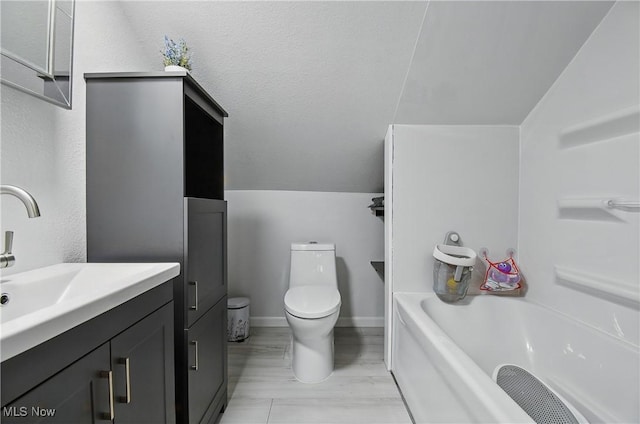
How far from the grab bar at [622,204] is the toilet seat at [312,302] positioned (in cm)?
137

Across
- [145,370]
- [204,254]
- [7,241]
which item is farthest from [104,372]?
[204,254]

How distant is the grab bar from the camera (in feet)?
3.90

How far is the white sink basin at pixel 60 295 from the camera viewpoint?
546mm

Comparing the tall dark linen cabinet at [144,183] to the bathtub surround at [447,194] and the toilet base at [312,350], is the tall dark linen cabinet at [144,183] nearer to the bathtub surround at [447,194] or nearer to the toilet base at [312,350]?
the toilet base at [312,350]

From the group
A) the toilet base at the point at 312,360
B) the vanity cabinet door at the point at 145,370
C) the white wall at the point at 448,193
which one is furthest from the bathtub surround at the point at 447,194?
the vanity cabinet door at the point at 145,370

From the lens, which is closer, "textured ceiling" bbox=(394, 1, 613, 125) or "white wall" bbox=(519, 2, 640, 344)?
"white wall" bbox=(519, 2, 640, 344)

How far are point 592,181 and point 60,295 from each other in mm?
2081

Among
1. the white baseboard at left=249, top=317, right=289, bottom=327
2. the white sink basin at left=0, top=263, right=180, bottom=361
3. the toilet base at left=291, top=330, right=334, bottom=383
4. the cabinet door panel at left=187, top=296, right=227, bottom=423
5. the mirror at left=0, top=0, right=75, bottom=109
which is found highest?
the mirror at left=0, top=0, right=75, bottom=109

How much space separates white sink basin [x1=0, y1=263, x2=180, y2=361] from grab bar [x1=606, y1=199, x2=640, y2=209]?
5.52 ft

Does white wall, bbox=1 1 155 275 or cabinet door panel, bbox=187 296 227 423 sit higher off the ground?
white wall, bbox=1 1 155 275

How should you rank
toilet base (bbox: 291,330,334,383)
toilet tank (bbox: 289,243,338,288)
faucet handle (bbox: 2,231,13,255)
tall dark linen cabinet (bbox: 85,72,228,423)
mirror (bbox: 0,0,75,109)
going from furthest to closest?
toilet tank (bbox: 289,243,338,288)
toilet base (bbox: 291,330,334,383)
tall dark linen cabinet (bbox: 85,72,228,423)
mirror (bbox: 0,0,75,109)
faucet handle (bbox: 2,231,13,255)

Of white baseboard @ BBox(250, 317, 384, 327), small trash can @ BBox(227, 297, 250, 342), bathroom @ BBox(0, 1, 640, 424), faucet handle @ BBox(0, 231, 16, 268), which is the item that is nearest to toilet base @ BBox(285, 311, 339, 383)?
bathroom @ BBox(0, 1, 640, 424)

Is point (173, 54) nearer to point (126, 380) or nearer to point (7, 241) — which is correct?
point (7, 241)

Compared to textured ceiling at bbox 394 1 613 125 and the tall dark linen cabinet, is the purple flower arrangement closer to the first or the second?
the tall dark linen cabinet
